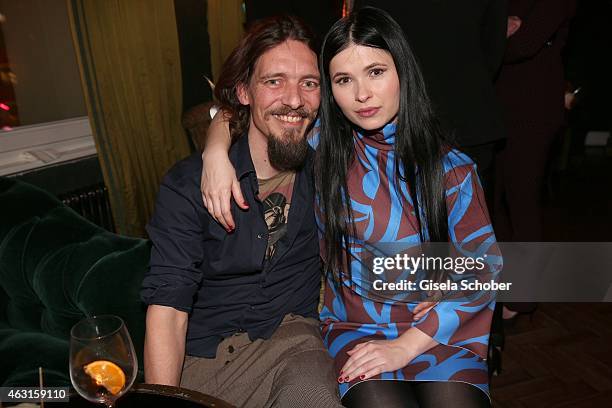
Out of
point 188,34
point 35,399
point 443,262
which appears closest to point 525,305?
point 443,262

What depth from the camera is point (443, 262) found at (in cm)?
154

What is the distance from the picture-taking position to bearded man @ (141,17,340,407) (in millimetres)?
1445

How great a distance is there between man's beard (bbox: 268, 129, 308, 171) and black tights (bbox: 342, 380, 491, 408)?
64 cm

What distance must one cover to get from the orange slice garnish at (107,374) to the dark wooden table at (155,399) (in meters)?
0.11

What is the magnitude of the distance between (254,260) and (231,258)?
0.06 meters

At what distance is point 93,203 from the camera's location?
2.68 m

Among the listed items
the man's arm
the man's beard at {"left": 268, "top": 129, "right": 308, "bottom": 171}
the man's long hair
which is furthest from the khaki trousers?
the man's long hair

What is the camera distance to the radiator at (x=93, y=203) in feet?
8.43

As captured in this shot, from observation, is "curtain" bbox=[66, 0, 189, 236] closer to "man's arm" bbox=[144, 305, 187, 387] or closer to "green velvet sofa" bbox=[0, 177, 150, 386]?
"green velvet sofa" bbox=[0, 177, 150, 386]

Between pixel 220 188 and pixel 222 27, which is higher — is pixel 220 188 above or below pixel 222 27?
below

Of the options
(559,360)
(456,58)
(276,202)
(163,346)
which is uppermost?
(456,58)

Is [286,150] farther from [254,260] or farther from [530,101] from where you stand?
[530,101]

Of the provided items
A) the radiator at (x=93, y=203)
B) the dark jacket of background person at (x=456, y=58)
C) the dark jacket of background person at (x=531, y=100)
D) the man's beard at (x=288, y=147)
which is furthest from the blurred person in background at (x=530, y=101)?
the radiator at (x=93, y=203)

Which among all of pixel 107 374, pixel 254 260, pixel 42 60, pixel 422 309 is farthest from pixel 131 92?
pixel 107 374
